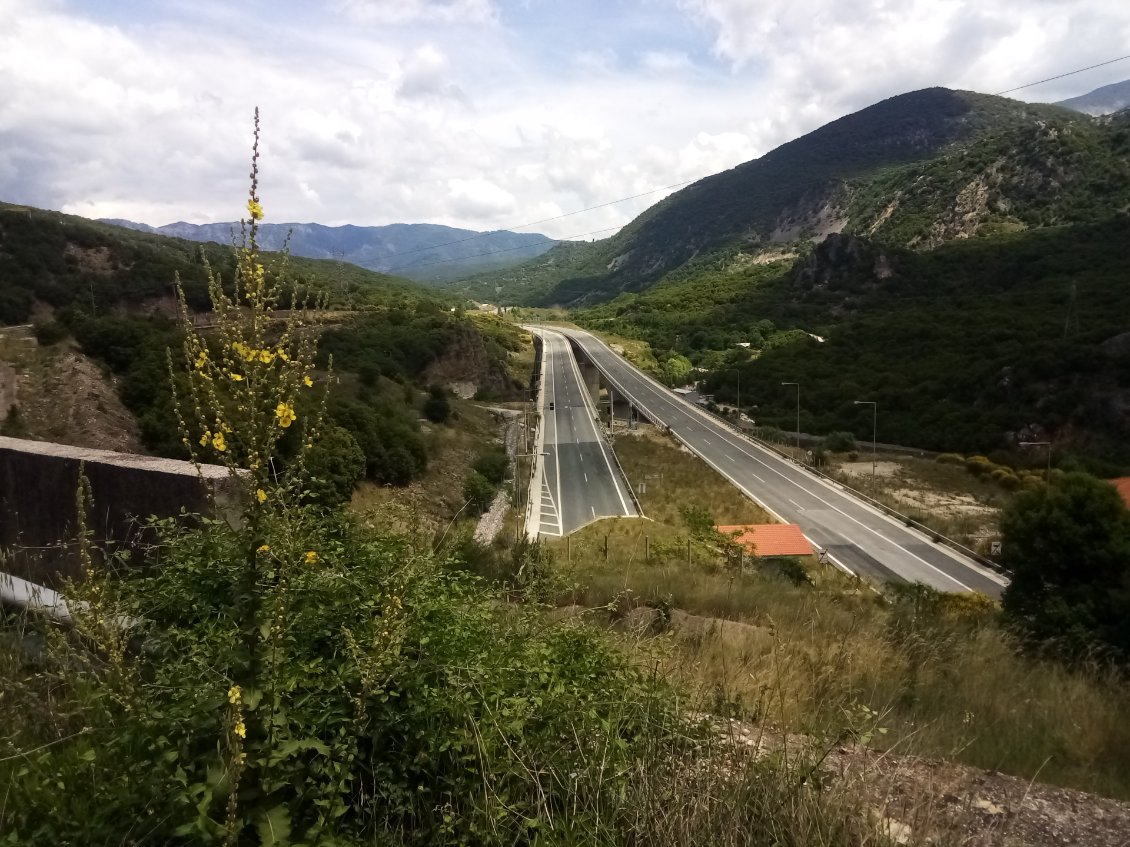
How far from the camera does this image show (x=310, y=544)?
3.76m

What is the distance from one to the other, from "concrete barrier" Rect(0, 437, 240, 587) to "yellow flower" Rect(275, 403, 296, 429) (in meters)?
2.00

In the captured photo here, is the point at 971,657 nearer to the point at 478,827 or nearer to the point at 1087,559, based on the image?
the point at 478,827

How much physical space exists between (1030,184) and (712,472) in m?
104

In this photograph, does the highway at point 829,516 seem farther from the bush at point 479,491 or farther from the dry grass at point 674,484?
the bush at point 479,491

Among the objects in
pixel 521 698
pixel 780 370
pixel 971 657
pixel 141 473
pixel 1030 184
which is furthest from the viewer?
pixel 1030 184

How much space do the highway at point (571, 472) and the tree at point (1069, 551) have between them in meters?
12.6

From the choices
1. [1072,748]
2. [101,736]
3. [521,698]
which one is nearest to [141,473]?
[101,736]

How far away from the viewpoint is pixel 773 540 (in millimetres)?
26188

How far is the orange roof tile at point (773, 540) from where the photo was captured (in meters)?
24.6

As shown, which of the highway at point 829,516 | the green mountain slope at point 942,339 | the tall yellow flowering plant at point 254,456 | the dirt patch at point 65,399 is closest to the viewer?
the tall yellow flowering plant at point 254,456

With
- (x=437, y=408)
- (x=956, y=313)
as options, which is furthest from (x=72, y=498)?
(x=956, y=313)

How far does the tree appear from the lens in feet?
52.6

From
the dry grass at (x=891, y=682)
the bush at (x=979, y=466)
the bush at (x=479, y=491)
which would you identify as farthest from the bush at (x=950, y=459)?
the dry grass at (x=891, y=682)

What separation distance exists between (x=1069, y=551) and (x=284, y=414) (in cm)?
2135
